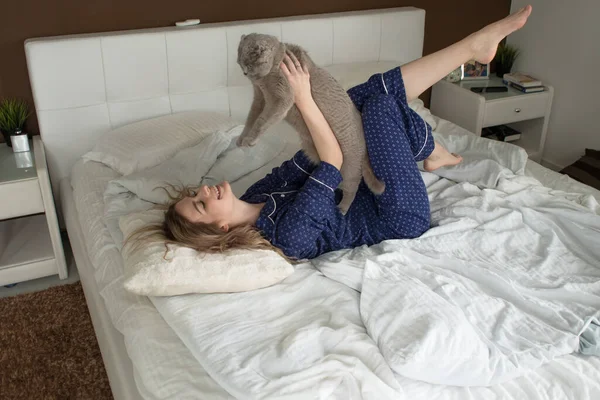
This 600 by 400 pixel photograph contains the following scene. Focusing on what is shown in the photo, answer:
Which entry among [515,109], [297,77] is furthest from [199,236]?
[515,109]

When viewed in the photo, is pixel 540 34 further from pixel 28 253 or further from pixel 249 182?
pixel 28 253

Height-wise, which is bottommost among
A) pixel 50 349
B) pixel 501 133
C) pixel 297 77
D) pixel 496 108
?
pixel 50 349

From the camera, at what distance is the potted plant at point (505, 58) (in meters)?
3.38

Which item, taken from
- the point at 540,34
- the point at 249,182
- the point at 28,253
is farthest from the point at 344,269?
the point at 540,34

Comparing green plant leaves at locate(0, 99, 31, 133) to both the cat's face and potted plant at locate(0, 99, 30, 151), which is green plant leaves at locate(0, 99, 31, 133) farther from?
the cat's face

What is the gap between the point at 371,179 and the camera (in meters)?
1.78

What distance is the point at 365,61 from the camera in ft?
9.71

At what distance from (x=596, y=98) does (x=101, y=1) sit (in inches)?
99.7

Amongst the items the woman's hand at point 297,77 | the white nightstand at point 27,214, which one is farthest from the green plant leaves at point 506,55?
the white nightstand at point 27,214

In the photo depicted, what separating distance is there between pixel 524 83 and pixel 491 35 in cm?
148

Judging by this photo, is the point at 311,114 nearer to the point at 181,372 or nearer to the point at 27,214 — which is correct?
the point at 181,372

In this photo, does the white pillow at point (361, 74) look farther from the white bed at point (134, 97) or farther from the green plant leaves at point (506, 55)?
the green plant leaves at point (506, 55)

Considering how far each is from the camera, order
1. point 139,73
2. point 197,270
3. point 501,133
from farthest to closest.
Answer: point 501,133
point 139,73
point 197,270

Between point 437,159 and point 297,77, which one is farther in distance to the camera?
point 437,159
